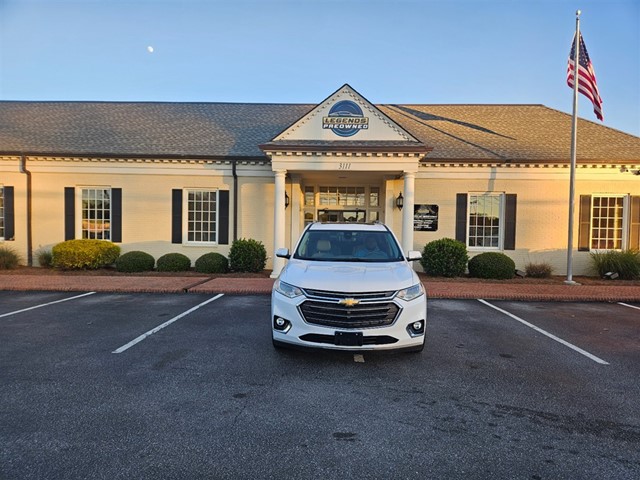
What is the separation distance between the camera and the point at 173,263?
14.1 metres

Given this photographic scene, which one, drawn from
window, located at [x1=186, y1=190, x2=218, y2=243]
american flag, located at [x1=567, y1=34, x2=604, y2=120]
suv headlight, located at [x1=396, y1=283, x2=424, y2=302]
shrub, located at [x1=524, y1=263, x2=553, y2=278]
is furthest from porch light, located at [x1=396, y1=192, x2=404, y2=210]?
suv headlight, located at [x1=396, y1=283, x2=424, y2=302]

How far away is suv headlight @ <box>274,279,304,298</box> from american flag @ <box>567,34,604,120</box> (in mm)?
12314

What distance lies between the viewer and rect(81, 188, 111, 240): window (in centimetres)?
1535

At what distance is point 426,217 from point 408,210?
1916 mm

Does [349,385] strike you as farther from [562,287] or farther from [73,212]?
[73,212]

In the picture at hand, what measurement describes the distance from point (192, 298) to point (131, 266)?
5.28 metres

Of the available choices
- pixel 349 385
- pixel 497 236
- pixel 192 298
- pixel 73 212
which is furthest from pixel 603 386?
pixel 73 212

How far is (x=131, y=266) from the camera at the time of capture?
13.9 m

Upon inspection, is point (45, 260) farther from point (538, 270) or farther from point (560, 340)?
point (538, 270)

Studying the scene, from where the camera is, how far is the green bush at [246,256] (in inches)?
534

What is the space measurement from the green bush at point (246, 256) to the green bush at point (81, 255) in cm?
457

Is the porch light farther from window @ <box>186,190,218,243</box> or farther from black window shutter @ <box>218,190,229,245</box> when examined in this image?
window @ <box>186,190,218,243</box>

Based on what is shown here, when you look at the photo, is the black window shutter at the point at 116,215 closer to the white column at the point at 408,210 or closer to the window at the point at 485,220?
the white column at the point at 408,210

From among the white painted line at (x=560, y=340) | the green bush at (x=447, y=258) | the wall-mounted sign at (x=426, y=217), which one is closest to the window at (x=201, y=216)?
the wall-mounted sign at (x=426, y=217)
